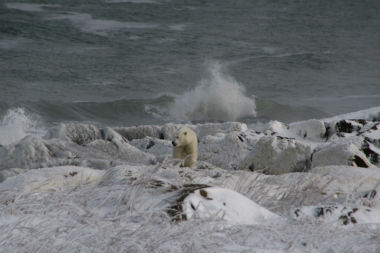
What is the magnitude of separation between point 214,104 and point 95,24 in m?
11.3

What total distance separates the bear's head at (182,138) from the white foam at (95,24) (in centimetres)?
1996

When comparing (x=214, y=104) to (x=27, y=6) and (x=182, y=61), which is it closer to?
(x=182, y=61)

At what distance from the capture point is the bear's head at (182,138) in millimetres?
7223

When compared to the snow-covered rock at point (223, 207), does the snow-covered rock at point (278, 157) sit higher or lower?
lower

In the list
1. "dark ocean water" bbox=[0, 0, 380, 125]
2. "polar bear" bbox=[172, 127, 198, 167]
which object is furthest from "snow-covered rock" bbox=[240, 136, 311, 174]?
"dark ocean water" bbox=[0, 0, 380, 125]

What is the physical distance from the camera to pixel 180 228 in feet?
9.84

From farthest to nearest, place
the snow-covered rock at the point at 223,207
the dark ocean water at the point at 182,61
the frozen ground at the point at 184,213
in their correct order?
the dark ocean water at the point at 182,61 < the snow-covered rock at the point at 223,207 < the frozen ground at the point at 184,213

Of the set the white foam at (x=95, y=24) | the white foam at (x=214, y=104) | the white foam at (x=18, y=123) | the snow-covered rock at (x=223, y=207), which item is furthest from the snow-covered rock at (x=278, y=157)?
the white foam at (x=95, y=24)

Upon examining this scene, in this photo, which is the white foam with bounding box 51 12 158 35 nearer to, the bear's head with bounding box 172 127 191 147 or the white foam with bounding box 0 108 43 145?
the white foam with bounding box 0 108 43 145

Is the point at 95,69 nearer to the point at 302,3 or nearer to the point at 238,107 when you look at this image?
the point at 238,107

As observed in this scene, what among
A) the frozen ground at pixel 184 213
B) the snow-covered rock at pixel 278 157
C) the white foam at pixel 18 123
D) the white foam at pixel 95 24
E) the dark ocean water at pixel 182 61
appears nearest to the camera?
the frozen ground at pixel 184 213

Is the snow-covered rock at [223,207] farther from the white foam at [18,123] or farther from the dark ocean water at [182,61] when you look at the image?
the dark ocean water at [182,61]

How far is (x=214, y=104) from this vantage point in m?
18.8

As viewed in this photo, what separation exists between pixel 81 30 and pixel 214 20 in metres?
7.04
